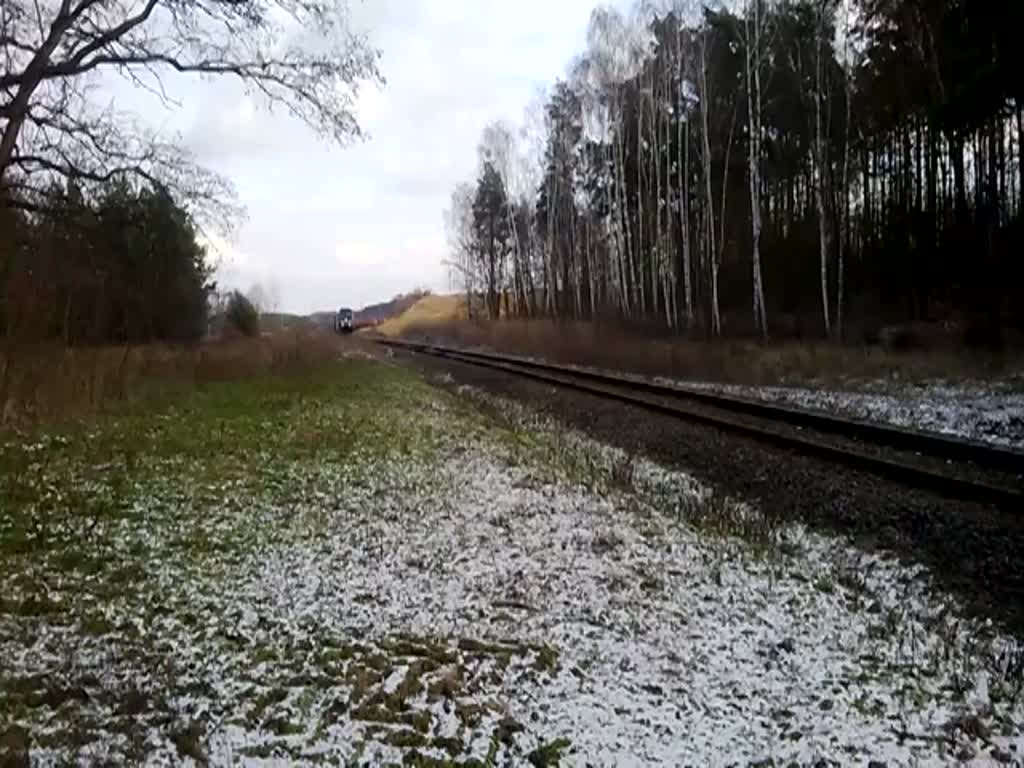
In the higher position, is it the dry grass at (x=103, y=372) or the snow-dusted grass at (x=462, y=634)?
the dry grass at (x=103, y=372)

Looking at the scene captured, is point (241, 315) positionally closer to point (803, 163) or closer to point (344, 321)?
point (803, 163)

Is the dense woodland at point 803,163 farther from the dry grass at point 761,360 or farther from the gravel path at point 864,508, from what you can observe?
the gravel path at point 864,508

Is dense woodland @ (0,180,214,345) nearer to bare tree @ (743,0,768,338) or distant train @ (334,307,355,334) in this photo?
bare tree @ (743,0,768,338)

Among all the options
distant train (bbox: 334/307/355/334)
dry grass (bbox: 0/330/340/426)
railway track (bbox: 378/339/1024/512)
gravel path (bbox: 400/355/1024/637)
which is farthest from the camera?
distant train (bbox: 334/307/355/334)

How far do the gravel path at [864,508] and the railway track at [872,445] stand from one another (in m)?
0.25

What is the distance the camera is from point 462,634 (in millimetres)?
5000

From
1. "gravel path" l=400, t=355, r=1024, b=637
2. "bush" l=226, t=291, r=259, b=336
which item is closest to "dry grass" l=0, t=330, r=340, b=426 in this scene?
"gravel path" l=400, t=355, r=1024, b=637

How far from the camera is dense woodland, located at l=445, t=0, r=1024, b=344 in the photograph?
27641mm

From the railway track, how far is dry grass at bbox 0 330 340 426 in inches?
421

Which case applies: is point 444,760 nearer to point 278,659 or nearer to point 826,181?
point 278,659

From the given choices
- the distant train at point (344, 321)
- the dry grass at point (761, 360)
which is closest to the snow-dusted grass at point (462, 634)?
the dry grass at point (761, 360)

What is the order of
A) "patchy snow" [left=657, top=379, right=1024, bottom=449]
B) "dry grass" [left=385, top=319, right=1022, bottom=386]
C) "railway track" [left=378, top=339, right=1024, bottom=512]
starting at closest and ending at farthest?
"railway track" [left=378, top=339, right=1024, bottom=512] → "patchy snow" [left=657, top=379, right=1024, bottom=449] → "dry grass" [left=385, top=319, right=1022, bottom=386]

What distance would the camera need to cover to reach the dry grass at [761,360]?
2002cm

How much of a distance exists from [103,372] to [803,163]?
117ft
